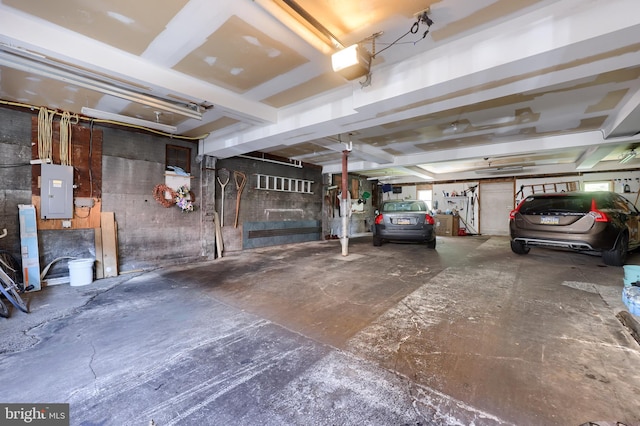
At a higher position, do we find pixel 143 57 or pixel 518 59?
pixel 143 57

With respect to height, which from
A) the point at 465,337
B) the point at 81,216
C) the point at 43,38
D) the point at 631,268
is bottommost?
the point at 465,337

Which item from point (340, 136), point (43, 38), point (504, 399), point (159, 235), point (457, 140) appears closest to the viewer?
point (504, 399)

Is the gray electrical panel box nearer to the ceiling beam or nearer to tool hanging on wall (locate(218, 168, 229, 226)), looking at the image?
the ceiling beam

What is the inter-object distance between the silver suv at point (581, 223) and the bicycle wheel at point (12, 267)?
27.5 ft

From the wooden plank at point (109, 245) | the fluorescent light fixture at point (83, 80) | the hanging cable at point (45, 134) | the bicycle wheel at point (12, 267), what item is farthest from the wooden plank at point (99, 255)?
the fluorescent light fixture at point (83, 80)

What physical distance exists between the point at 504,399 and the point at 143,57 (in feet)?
14.0

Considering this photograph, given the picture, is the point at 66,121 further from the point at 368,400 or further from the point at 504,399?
the point at 504,399

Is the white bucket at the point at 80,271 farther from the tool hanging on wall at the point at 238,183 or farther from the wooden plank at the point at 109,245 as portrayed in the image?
the tool hanging on wall at the point at 238,183

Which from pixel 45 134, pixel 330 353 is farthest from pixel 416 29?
pixel 45 134

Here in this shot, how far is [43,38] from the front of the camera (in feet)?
7.64

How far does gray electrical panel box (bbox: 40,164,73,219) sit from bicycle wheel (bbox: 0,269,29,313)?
1.48 metres

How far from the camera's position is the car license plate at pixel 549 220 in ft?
14.8

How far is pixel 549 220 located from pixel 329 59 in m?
4.82

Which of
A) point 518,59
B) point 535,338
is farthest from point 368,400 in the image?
point 518,59
